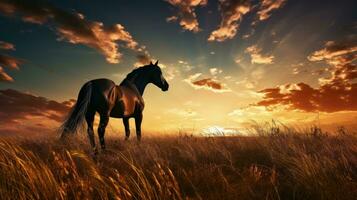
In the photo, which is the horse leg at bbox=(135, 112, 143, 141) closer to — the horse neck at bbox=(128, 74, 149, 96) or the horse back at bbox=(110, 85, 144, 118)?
the horse back at bbox=(110, 85, 144, 118)

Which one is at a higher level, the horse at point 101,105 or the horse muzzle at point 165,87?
the horse muzzle at point 165,87

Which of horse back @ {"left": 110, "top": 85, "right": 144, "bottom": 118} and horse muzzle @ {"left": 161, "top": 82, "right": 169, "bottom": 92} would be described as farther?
horse muzzle @ {"left": 161, "top": 82, "right": 169, "bottom": 92}

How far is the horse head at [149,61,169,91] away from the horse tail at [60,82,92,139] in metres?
3.74

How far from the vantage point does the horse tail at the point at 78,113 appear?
796cm

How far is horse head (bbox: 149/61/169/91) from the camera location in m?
11.8

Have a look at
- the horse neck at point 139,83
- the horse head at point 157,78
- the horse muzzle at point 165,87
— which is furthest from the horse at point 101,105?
the horse muzzle at point 165,87

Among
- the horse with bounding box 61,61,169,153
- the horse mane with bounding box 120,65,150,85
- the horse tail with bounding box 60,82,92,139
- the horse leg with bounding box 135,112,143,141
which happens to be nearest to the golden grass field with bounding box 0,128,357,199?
the horse tail with bounding box 60,82,92,139

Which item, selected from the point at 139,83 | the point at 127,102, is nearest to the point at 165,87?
the point at 139,83

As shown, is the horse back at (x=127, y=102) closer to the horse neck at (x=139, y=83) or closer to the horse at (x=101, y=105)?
the horse at (x=101, y=105)

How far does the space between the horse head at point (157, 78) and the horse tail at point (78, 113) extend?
3.74 metres

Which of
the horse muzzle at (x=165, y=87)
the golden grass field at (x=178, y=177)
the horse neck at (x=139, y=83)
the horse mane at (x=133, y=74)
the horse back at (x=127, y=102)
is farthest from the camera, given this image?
the horse muzzle at (x=165, y=87)

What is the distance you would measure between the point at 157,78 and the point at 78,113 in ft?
15.3

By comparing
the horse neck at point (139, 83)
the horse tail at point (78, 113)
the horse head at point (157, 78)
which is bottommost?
the horse tail at point (78, 113)

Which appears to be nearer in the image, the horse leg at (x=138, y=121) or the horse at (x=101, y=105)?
the horse at (x=101, y=105)
